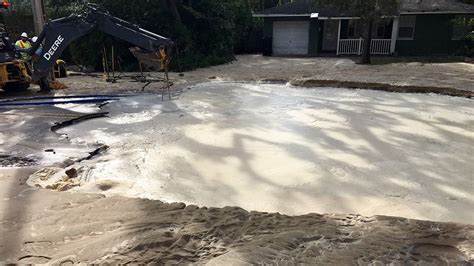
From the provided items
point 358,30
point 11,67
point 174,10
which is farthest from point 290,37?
point 11,67

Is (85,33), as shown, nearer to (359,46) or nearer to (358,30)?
(359,46)

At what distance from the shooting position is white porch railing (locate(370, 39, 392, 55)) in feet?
80.8

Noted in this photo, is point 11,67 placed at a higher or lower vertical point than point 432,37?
lower

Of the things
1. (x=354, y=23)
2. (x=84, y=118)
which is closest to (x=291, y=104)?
(x=84, y=118)

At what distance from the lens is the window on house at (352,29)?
1006 inches

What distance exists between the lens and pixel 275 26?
26859 mm

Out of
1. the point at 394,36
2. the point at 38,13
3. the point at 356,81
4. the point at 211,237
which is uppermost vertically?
the point at 38,13

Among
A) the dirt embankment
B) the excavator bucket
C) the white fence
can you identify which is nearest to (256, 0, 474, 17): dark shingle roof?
the white fence

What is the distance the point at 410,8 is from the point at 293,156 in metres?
21.7

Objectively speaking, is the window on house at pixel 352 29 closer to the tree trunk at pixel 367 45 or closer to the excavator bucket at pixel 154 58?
the tree trunk at pixel 367 45

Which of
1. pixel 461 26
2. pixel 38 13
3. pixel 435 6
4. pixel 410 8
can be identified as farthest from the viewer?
pixel 410 8

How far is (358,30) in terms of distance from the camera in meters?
25.5

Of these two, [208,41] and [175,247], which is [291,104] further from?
[208,41]

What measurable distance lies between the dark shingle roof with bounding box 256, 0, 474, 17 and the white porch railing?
79.8 inches
